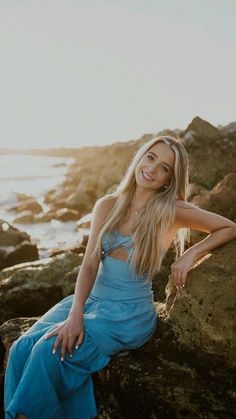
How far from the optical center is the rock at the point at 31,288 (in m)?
6.21

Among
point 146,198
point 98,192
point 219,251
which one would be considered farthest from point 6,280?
point 98,192

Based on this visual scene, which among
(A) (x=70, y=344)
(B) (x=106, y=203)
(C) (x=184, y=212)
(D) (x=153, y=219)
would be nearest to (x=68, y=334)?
(A) (x=70, y=344)

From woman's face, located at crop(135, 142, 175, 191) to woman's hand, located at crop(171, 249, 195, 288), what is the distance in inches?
26.5

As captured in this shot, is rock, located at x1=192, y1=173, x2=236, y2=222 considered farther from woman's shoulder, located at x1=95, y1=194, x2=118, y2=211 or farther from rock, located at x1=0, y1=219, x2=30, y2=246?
rock, located at x1=0, y1=219, x2=30, y2=246

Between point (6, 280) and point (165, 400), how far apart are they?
12.6 feet

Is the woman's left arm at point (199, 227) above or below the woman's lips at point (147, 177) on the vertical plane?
below

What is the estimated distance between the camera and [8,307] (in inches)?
244

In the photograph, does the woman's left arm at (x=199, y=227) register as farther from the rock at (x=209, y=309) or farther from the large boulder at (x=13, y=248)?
the large boulder at (x=13, y=248)

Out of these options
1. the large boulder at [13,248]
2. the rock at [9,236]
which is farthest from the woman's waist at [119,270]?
the rock at [9,236]

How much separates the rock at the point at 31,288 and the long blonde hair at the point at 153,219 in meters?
2.80

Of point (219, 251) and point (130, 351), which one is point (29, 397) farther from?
point (219, 251)

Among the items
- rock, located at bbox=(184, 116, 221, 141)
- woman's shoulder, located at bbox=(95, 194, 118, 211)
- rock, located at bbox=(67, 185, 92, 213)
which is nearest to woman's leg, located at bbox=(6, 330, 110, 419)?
woman's shoulder, located at bbox=(95, 194, 118, 211)

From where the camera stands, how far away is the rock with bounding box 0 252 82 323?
6211 millimetres

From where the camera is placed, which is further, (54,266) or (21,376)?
(54,266)
